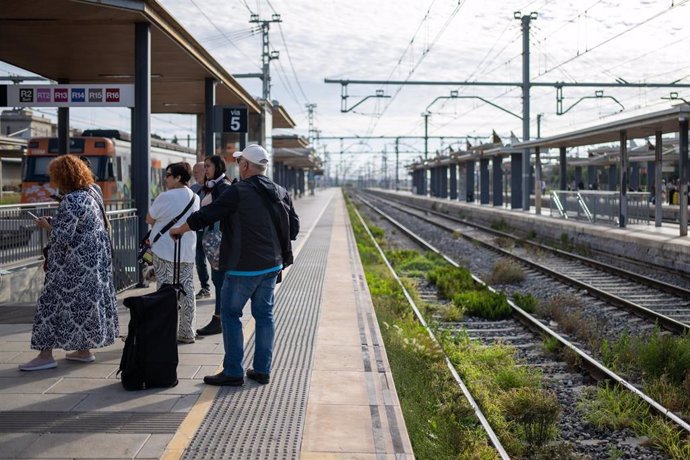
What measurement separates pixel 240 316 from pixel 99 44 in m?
7.78

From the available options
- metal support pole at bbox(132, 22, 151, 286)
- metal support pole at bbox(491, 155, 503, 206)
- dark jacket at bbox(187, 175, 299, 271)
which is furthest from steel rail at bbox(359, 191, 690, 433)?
metal support pole at bbox(491, 155, 503, 206)

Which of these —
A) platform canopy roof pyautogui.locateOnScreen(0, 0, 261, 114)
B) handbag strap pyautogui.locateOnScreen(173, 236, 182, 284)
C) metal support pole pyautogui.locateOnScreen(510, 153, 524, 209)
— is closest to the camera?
handbag strap pyautogui.locateOnScreen(173, 236, 182, 284)

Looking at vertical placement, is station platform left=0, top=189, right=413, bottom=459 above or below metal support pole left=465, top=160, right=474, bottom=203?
below

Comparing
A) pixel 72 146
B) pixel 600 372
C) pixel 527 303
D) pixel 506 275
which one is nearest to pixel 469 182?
pixel 72 146

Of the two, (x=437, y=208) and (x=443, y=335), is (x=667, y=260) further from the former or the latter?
(x=437, y=208)

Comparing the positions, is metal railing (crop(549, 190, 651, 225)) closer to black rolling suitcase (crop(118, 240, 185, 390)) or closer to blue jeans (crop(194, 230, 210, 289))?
blue jeans (crop(194, 230, 210, 289))

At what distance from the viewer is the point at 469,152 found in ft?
148

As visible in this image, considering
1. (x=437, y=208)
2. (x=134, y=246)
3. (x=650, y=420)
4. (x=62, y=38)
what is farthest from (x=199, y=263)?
(x=437, y=208)

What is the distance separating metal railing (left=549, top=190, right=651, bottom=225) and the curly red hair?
67.9 feet

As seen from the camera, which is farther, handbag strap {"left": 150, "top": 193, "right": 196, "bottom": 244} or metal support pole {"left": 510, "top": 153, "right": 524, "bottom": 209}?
metal support pole {"left": 510, "top": 153, "right": 524, "bottom": 209}

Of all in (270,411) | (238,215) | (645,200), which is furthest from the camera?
(645,200)

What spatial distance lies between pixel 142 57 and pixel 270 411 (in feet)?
21.9

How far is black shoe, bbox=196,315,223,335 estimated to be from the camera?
8.30m

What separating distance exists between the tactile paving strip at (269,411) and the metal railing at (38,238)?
9.11ft
